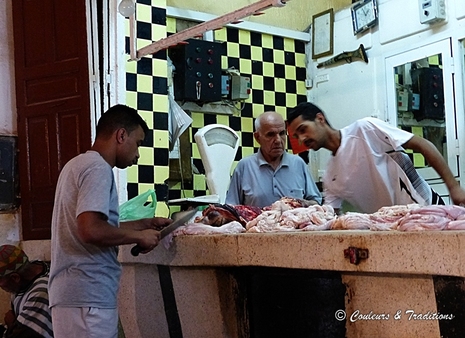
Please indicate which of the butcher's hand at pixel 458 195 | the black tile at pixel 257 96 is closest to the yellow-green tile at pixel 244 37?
the black tile at pixel 257 96

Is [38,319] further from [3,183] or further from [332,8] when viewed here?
[332,8]

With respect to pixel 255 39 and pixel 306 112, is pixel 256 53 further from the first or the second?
pixel 306 112

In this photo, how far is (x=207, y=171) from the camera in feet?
19.8

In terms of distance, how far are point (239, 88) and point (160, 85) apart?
49.6 inches

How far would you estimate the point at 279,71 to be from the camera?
738cm

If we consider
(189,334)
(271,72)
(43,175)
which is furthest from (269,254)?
(271,72)

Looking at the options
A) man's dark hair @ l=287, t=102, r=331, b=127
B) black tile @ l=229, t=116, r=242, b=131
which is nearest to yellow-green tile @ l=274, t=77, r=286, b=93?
black tile @ l=229, t=116, r=242, b=131

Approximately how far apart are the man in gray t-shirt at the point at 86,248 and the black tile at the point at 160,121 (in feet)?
8.76

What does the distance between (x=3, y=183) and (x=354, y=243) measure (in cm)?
413

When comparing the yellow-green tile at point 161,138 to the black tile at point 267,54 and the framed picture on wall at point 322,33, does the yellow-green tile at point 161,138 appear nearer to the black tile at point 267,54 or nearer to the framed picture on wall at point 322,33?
the black tile at point 267,54

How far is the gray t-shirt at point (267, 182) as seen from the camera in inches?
192

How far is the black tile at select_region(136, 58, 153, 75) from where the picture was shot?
18.5ft

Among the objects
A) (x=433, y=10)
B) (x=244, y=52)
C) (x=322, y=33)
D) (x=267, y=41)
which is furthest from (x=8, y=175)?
(x=433, y=10)

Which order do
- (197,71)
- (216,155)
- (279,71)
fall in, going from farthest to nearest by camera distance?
1. (279,71)
2. (197,71)
3. (216,155)
